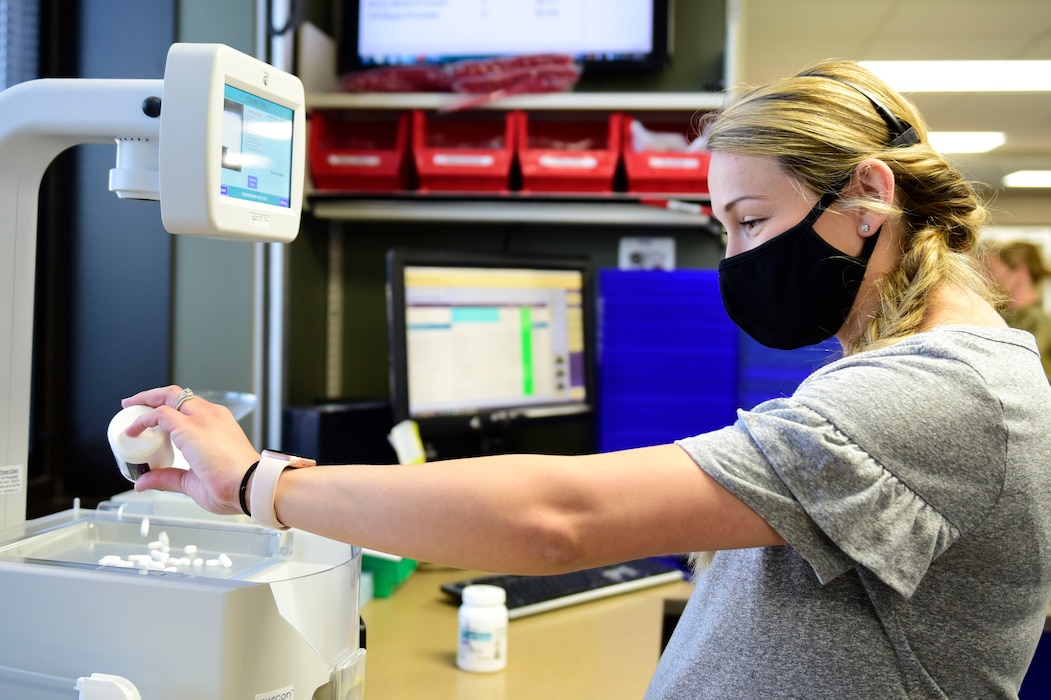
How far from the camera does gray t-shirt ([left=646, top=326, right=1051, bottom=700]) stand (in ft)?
2.29

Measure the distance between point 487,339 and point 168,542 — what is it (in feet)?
3.34

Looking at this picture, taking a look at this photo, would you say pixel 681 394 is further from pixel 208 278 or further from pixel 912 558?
pixel 912 558

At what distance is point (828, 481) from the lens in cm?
69

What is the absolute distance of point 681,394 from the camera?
2.00 meters

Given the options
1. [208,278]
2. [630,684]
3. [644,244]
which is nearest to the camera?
[630,684]

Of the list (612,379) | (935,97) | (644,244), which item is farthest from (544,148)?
(935,97)

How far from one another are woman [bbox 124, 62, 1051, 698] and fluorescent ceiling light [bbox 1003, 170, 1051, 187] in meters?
8.30

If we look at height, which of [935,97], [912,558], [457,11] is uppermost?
[935,97]

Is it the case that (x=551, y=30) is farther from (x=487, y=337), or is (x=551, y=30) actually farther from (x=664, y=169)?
(x=487, y=337)

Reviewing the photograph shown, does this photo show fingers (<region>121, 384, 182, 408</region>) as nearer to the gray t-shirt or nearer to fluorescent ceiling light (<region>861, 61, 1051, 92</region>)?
the gray t-shirt

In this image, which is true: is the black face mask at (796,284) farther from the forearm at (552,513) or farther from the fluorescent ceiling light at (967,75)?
the fluorescent ceiling light at (967,75)

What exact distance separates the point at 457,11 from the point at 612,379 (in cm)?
89

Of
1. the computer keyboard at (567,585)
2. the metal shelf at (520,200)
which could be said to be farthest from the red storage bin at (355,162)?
the computer keyboard at (567,585)

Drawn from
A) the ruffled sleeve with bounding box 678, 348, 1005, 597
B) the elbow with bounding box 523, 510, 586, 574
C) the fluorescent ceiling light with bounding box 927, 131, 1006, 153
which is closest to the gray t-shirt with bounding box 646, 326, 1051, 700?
the ruffled sleeve with bounding box 678, 348, 1005, 597
